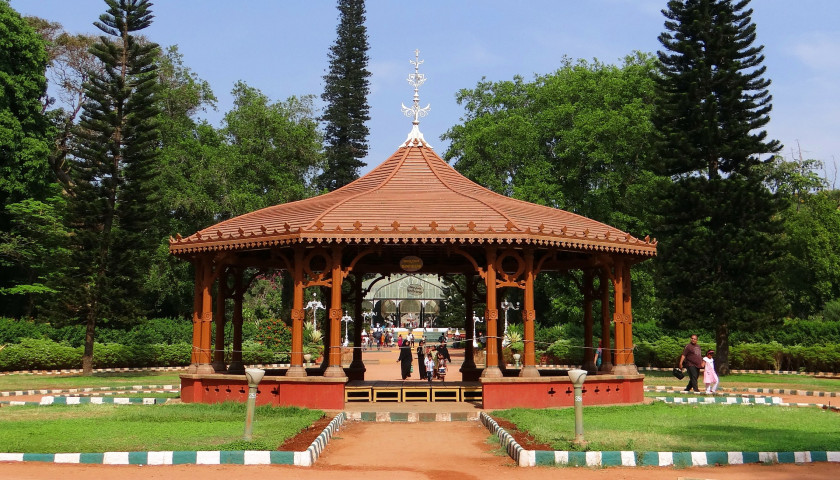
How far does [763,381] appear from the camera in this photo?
27391 mm

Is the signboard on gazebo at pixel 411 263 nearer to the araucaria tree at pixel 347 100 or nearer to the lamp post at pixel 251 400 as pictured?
the lamp post at pixel 251 400

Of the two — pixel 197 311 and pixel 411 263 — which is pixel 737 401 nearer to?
pixel 411 263

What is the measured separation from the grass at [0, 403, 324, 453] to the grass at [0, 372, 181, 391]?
8929 millimetres

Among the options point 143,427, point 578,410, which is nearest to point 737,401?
point 578,410

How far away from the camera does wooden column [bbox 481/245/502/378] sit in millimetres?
15805

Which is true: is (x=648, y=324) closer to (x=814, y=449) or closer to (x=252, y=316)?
(x=252, y=316)

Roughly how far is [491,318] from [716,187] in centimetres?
1664

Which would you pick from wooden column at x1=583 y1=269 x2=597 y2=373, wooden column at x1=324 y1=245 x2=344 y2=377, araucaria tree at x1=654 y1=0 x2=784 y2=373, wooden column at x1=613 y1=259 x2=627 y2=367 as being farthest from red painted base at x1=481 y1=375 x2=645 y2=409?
araucaria tree at x1=654 y1=0 x2=784 y2=373

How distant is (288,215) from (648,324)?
2335cm

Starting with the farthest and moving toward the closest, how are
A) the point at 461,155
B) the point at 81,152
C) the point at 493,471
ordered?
the point at 461,155
the point at 81,152
the point at 493,471

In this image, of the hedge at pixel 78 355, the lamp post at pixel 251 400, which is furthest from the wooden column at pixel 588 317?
the hedge at pixel 78 355

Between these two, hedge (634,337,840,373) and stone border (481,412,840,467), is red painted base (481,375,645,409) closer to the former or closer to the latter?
stone border (481,412,840,467)

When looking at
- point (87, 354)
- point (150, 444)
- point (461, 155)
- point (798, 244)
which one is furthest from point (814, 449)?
point (798, 244)

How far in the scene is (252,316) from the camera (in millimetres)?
47938
